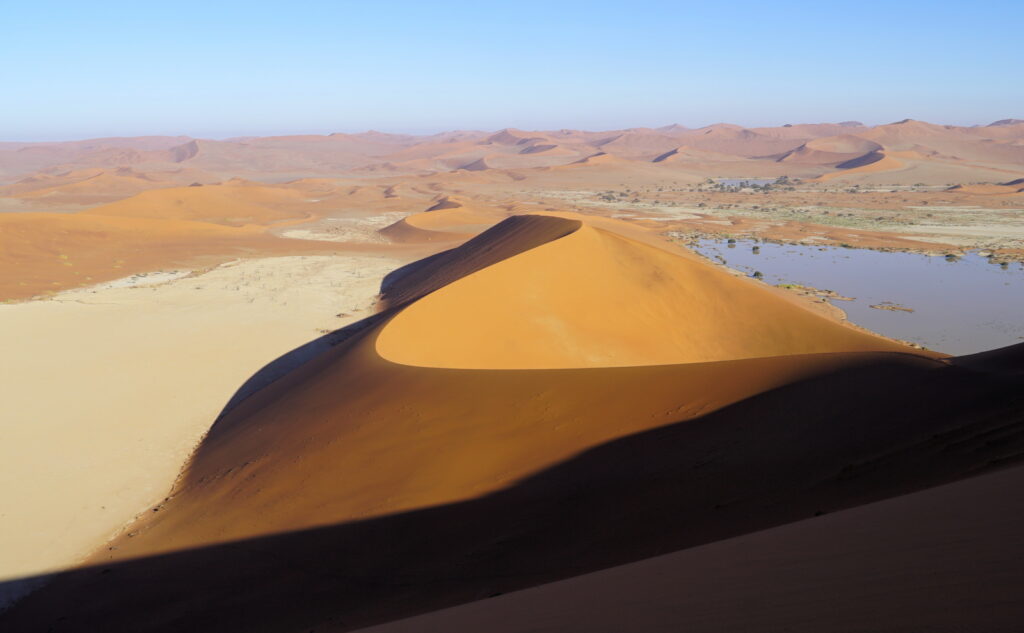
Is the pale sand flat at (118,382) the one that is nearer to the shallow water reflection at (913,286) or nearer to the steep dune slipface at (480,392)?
the steep dune slipface at (480,392)

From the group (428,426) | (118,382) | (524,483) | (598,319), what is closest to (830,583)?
(524,483)

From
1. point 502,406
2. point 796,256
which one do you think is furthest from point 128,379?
point 796,256

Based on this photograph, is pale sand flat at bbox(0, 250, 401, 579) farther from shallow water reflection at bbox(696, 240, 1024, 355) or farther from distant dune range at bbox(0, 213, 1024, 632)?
shallow water reflection at bbox(696, 240, 1024, 355)

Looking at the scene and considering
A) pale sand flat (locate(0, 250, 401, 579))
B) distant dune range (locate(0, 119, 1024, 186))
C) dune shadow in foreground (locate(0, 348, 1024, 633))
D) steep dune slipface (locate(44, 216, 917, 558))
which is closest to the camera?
dune shadow in foreground (locate(0, 348, 1024, 633))

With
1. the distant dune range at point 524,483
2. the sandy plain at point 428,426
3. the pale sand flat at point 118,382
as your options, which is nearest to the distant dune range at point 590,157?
the pale sand flat at point 118,382

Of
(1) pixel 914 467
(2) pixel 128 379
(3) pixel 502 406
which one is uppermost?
(1) pixel 914 467

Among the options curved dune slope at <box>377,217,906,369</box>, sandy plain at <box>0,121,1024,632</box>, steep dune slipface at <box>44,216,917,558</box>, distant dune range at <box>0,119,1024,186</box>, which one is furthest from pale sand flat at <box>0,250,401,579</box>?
distant dune range at <box>0,119,1024,186</box>

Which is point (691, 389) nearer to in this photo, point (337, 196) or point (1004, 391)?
point (1004, 391)
